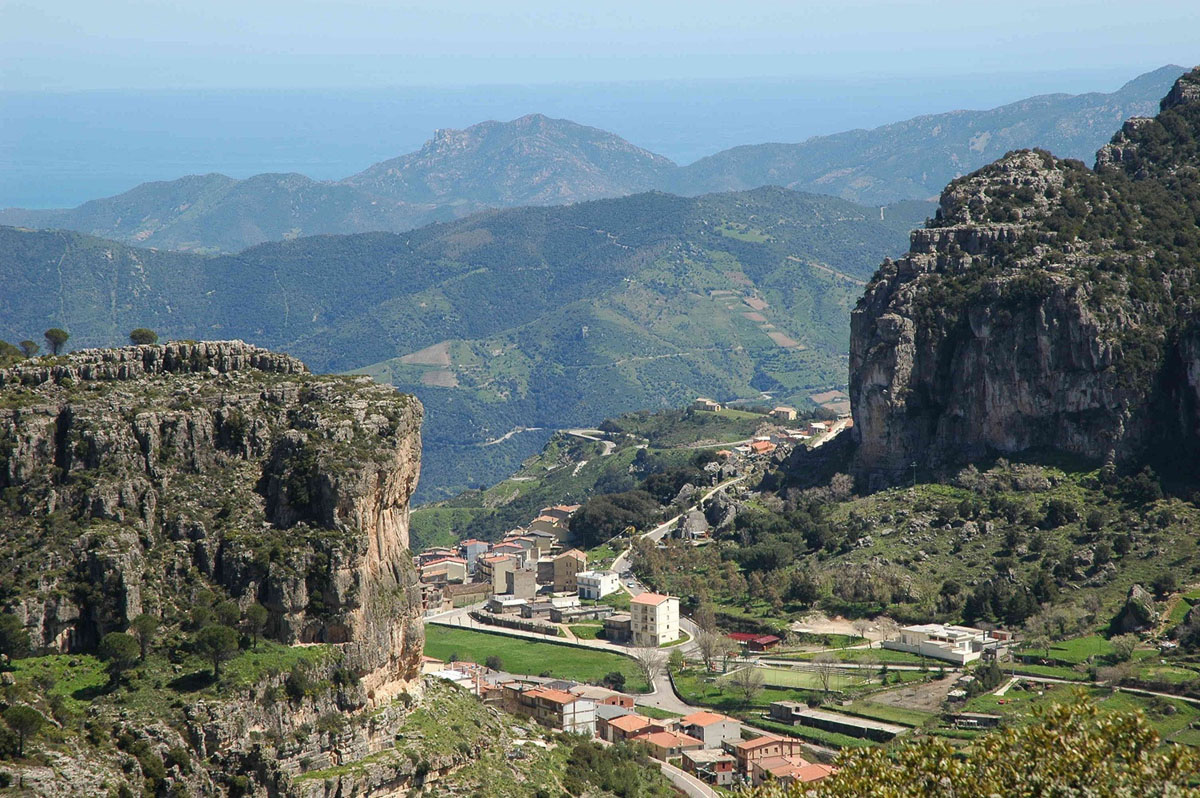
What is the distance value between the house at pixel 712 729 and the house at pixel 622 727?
6.48 ft

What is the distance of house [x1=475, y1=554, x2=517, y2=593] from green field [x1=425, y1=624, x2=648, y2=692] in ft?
37.0

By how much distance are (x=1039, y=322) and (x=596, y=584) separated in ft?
106

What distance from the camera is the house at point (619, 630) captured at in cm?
10088

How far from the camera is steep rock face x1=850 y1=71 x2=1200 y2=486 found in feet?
348

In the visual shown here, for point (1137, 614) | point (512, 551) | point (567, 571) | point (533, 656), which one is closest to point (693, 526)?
point (567, 571)

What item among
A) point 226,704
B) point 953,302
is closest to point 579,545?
point 953,302

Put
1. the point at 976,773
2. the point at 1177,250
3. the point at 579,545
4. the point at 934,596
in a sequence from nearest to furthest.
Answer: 1. the point at 976,773
2. the point at 934,596
3. the point at 1177,250
4. the point at 579,545

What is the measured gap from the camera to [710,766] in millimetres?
75250

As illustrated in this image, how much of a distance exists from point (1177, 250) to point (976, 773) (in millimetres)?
80047

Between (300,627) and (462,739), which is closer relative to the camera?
(300,627)

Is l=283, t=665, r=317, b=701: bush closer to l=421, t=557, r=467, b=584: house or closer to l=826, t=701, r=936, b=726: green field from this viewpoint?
l=826, t=701, r=936, b=726: green field

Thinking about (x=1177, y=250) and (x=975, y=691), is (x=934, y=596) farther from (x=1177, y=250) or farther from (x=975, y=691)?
(x=1177, y=250)

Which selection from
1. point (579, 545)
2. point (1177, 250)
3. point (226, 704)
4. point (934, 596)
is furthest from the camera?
point (579, 545)

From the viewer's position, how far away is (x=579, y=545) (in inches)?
4998
